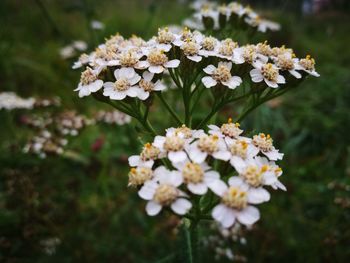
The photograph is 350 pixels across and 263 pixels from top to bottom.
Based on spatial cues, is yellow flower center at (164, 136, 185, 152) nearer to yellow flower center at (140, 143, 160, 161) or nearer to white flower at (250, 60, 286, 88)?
yellow flower center at (140, 143, 160, 161)

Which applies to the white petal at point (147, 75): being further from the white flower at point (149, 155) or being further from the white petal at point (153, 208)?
the white petal at point (153, 208)

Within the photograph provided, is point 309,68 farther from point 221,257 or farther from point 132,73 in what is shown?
point 221,257

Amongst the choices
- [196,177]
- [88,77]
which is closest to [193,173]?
[196,177]

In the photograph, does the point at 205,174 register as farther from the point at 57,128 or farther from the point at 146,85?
the point at 57,128

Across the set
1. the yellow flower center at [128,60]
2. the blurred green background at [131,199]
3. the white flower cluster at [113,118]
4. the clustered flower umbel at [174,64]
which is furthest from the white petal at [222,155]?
the white flower cluster at [113,118]

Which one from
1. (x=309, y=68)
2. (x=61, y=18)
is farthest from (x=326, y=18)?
(x=309, y=68)

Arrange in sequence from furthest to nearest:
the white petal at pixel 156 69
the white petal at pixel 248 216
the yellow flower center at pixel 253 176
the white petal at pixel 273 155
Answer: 1. the white petal at pixel 156 69
2. the white petal at pixel 273 155
3. the yellow flower center at pixel 253 176
4. the white petal at pixel 248 216

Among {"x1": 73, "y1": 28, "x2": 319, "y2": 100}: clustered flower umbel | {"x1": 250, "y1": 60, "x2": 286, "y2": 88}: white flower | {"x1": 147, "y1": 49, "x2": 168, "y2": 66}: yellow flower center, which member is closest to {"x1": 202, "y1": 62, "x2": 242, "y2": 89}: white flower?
{"x1": 73, "y1": 28, "x2": 319, "y2": 100}: clustered flower umbel
